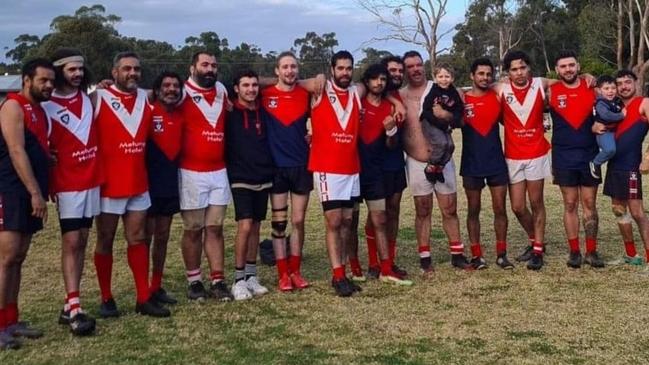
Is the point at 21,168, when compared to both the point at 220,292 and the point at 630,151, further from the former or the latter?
the point at 630,151

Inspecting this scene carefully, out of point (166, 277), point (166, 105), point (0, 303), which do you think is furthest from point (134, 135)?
point (166, 277)

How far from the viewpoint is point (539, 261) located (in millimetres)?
7523

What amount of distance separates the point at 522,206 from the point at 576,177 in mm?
621

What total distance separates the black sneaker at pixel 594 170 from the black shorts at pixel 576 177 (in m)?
0.04

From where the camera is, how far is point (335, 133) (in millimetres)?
6590

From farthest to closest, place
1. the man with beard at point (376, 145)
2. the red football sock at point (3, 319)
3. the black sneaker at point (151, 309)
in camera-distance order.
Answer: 1. the man with beard at point (376, 145)
2. the black sneaker at point (151, 309)
3. the red football sock at point (3, 319)

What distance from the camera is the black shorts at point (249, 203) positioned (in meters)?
6.54

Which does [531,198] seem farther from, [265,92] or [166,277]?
[166,277]

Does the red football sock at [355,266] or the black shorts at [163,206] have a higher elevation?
the black shorts at [163,206]

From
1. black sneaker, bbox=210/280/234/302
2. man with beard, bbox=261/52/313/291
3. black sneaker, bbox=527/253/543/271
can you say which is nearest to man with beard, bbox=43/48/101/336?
black sneaker, bbox=210/280/234/302

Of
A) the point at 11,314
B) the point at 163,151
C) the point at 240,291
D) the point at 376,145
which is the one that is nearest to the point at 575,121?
the point at 376,145

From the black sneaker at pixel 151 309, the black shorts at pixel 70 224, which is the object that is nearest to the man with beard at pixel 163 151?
the black sneaker at pixel 151 309

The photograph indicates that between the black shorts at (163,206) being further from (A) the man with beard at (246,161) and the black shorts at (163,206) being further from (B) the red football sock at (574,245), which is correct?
(B) the red football sock at (574,245)

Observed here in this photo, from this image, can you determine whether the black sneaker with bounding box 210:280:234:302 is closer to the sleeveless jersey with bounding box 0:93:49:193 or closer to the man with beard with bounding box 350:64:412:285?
the man with beard with bounding box 350:64:412:285
